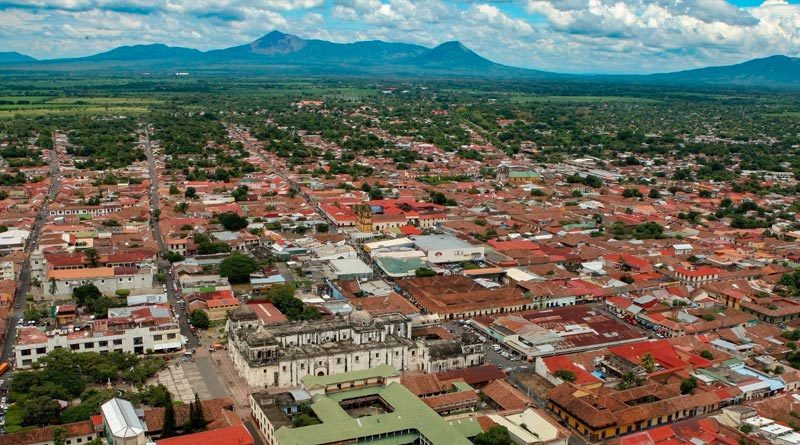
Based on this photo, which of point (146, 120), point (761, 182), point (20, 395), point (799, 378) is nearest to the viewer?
point (20, 395)

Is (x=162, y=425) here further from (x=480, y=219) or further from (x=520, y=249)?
(x=480, y=219)

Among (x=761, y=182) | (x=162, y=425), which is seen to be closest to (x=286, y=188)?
(x=162, y=425)

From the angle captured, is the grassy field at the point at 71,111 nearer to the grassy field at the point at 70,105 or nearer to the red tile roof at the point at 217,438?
the grassy field at the point at 70,105

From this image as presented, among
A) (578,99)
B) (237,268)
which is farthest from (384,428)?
(578,99)

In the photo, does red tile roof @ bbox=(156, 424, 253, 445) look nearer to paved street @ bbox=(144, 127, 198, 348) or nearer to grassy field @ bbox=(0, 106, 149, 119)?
paved street @ bbox=(144, 127, 198, 348)

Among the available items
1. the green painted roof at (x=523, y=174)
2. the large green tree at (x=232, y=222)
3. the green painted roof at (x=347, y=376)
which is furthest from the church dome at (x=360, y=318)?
the green painted roof at (x=523, y=174)

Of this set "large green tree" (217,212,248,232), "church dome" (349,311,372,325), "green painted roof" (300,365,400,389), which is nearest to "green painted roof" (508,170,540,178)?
"large green tree" (217,212,248,232)
